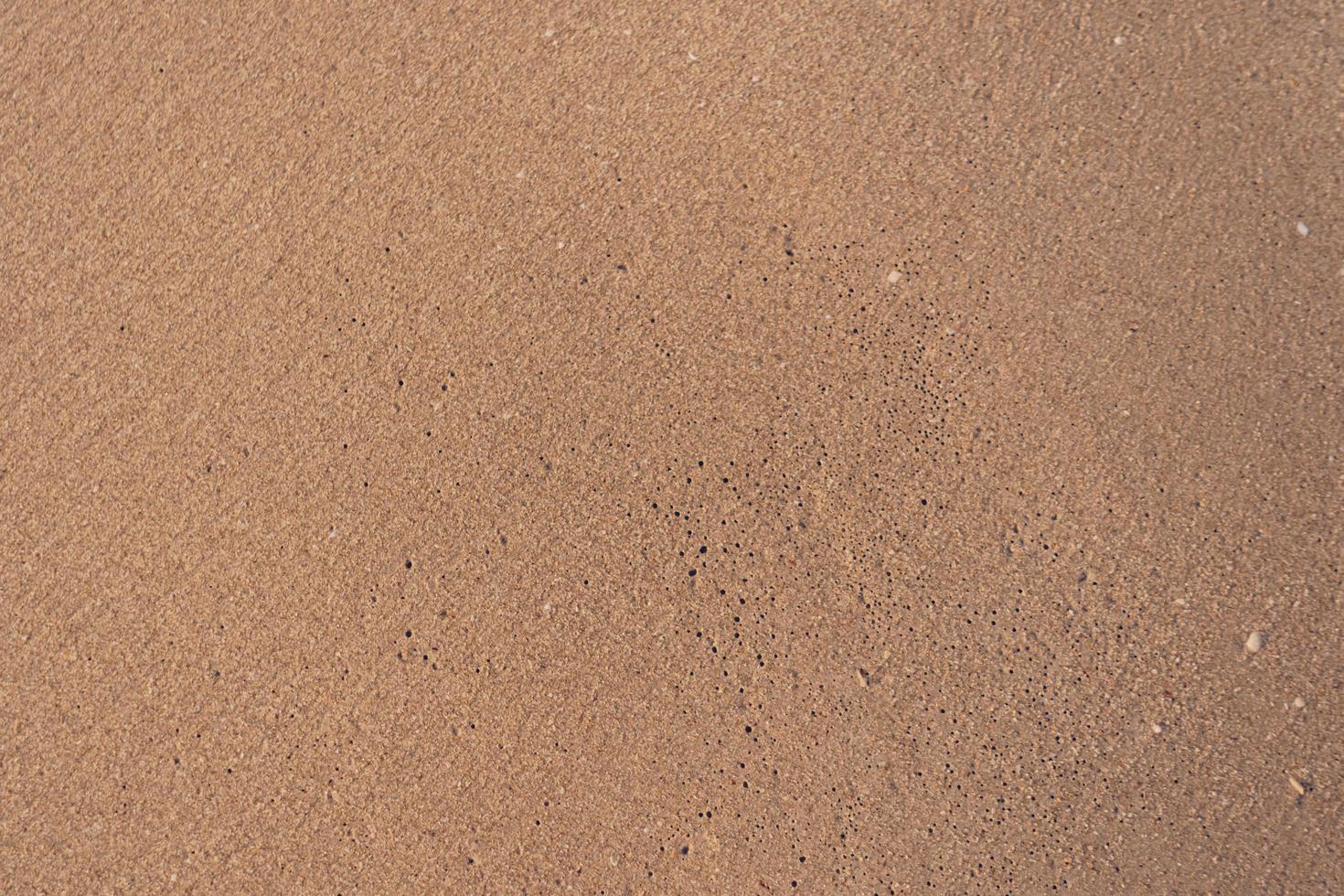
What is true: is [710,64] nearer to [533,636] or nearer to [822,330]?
[822,330]

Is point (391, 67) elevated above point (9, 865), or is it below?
above

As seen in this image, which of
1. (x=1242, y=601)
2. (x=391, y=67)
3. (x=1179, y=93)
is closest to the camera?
(x=1242, y=601)

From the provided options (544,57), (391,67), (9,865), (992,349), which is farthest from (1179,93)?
(9,865)

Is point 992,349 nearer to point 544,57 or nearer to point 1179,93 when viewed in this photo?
point 1179,93

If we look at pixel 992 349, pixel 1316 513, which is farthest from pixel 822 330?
pixel 1316 513

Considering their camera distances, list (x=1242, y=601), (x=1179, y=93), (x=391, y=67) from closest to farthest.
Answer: (x=1242, y=601) < (x=1179, y=93) < (x=391, y=67)

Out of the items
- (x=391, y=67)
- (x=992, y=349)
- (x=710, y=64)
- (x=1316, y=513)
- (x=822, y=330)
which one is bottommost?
(x=1316, y=513)

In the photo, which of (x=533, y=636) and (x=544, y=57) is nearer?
(x=533, y=636)
